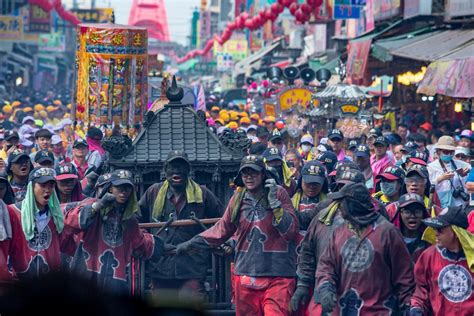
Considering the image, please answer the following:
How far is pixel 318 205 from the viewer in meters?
8.08

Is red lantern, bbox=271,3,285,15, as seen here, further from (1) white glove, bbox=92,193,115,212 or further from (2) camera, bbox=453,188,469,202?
(1) white glove, bbox=92,193,115,212

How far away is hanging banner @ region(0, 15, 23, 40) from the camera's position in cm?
4469

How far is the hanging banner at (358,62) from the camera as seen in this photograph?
24.0 metres

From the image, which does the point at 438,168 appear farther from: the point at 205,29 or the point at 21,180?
the point at 205,29

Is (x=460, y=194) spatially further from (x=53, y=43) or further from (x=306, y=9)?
(x=53, y=43)

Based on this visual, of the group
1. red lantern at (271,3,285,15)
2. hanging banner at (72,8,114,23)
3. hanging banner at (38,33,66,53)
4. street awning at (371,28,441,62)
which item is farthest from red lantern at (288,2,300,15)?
hanging banner at (38,33,66,53)

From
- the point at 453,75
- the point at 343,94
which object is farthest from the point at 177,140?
the point at 343,94

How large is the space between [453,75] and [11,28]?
3173cm

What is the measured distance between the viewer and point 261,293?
792 cm

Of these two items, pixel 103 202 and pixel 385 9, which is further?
pixel 385 9

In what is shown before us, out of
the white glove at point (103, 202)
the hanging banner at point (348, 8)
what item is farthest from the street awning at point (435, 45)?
the white glove at point (103, 202)

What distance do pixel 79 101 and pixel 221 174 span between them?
611 centimetres

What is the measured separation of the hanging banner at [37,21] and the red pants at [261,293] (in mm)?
47832

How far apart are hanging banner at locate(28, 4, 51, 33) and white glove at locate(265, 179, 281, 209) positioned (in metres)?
47.9
